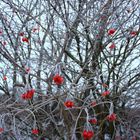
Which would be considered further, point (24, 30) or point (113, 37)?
point (24, 30)

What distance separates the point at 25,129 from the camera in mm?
4145

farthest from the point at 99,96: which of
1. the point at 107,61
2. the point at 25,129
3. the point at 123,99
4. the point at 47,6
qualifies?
the point at 47,6

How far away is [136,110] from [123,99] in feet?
0.86

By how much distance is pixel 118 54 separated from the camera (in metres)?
4.74

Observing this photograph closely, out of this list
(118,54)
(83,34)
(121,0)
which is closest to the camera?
(121,0)

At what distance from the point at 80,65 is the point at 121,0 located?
99 cm

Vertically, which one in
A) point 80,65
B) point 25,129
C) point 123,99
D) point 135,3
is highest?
point 135,3

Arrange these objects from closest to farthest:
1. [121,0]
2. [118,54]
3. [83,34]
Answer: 1. [121,0]
2. [83,34]
3. [118,54]

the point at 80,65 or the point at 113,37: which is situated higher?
the point at 113,37

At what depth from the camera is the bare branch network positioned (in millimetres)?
4027

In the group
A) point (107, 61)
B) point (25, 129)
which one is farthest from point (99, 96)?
point (25, 129)

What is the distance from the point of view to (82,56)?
16.0 ft

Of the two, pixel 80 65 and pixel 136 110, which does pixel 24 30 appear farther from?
pixel 136 110

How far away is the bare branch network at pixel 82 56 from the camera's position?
159 inches
